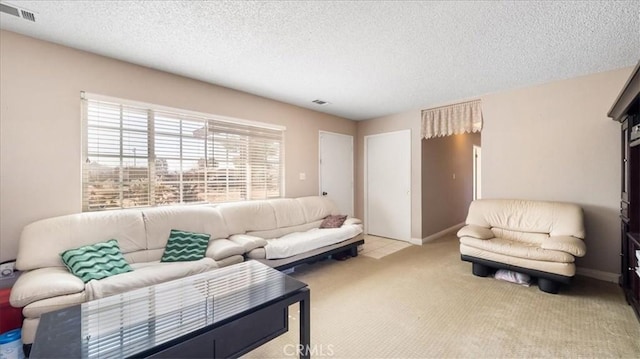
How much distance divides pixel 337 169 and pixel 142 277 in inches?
146

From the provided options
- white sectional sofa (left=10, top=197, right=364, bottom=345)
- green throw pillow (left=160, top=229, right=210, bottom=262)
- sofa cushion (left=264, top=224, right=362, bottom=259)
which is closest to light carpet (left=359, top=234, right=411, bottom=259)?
white sectional sofa (left=10, top=197, right=364, bottom=345)

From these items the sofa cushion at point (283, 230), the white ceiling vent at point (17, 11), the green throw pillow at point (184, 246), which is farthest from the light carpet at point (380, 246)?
the white ceiling vent at point (17, 11)

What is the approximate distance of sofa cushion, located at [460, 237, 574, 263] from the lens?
2.55m

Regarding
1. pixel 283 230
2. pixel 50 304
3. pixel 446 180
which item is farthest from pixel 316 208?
pixel 50 304

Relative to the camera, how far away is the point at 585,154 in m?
3.10

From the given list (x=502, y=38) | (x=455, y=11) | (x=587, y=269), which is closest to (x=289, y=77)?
(x=455, y=11)

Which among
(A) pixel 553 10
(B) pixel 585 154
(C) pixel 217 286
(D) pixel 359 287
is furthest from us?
(B) pixel 585 154

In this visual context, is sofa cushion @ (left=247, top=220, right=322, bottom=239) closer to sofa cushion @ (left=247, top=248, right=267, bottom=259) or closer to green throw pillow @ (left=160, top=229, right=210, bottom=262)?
sofa cushion @ (left=247, top=248, right=267, bottom=259)

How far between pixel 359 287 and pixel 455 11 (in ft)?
8.83

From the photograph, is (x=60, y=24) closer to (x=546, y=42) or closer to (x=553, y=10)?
(x=553, y=10)

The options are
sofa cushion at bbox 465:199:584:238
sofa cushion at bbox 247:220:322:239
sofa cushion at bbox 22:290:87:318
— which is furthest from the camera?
sofa cushion at bbox 247:220:322:239

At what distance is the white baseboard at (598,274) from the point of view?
296cm

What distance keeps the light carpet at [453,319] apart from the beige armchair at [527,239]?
8.6 inches

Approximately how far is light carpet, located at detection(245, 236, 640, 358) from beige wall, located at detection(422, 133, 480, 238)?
5.73 feet
